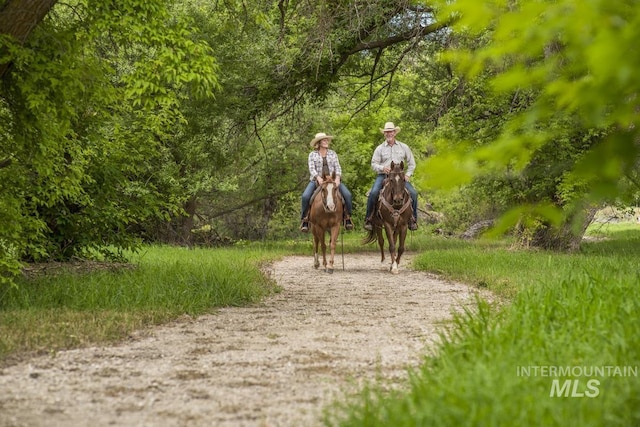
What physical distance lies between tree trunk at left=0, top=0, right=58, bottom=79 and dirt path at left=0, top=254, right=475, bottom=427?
11.4ft

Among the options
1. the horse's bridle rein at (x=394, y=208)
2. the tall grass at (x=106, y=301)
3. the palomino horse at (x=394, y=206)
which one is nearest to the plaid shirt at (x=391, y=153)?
the palomino horse at (x=394, y=206)

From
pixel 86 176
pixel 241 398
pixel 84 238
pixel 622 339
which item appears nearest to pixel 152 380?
pixel 241 398

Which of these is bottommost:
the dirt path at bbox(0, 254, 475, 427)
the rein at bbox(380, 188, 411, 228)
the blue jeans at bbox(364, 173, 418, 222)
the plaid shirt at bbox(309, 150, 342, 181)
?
the dirt path at bbox(0, 254, 475, 427)

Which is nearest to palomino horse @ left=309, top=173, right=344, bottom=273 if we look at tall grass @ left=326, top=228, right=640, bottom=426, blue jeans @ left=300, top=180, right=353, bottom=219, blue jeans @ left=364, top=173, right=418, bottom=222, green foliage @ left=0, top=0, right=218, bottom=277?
blue jeans @ left=300, top=180, right=353, bottom=219

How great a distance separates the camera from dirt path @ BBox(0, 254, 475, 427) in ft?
15.0

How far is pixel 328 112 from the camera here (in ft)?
95.3

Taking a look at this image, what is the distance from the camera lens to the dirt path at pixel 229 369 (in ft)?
15.0

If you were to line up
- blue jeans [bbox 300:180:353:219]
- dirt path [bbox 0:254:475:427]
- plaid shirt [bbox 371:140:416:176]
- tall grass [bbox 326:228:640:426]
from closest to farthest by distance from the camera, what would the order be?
tall grass [bbox 326:228:640:426]
dirt path [bbox 0:254:475:427]
plaid shirt [bbox 371:140:416:176]
blue jeans [bbox 300:180:353:219]

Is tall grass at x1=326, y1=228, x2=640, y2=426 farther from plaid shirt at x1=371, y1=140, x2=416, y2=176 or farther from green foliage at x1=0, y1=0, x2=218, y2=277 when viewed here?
plaid shirt at x1=371, y1=140, x2=416, y2=176

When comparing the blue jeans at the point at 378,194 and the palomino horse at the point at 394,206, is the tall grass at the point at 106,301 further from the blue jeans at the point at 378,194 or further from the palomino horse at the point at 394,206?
the blue jeans at the point at 378,194

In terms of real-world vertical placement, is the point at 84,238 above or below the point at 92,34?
below

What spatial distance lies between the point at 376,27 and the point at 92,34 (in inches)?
391

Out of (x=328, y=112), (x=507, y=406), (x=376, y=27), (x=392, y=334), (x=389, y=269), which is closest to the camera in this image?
(x=507, y=406)

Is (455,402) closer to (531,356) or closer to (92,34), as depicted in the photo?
(531,356)
